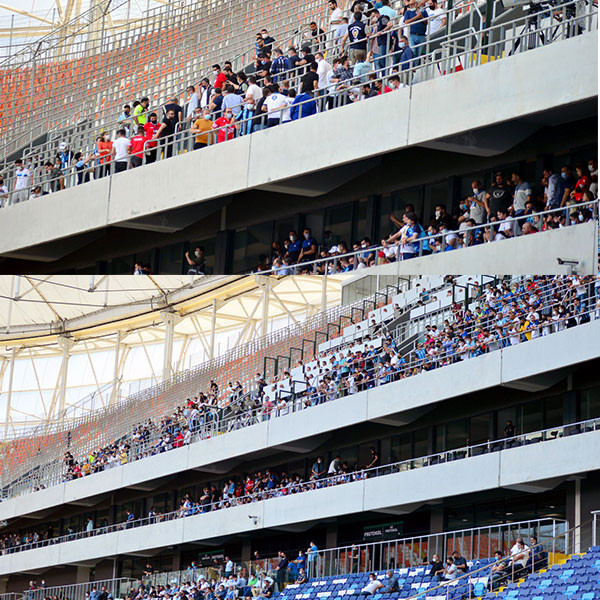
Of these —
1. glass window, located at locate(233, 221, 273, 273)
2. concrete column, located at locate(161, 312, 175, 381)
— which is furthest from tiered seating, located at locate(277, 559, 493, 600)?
concrete column, located at locate(161, 312, 175, 381)

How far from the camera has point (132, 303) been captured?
37938 millimetres

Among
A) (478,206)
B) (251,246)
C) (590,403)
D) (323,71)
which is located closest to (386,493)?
(590,403)

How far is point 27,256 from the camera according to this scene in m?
20.5

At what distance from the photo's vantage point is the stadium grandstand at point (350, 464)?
17.7 m

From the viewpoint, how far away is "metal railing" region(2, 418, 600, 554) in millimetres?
18297

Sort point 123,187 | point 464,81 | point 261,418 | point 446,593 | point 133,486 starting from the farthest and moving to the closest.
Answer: point 133,486 → point 261,418 → point 123,187 → point 446,593 → point 464,81

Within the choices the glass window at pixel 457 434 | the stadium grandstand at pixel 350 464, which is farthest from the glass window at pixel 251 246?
the glass window at pixel 457 434

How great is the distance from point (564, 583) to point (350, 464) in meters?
9.05

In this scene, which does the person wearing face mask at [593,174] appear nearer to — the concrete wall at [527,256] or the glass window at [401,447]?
the concrete wall at [527,256]

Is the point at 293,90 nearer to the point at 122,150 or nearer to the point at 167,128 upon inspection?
the point at 167,128

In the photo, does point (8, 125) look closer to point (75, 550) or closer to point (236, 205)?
point (236, 205)

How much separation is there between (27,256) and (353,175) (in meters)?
6.86

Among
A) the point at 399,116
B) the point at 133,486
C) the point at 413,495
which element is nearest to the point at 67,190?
the point at 399,116

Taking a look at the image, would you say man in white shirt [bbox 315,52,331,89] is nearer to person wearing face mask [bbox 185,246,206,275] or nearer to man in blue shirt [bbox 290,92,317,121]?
man in blue shirt [bbox 290,92,317,121]
